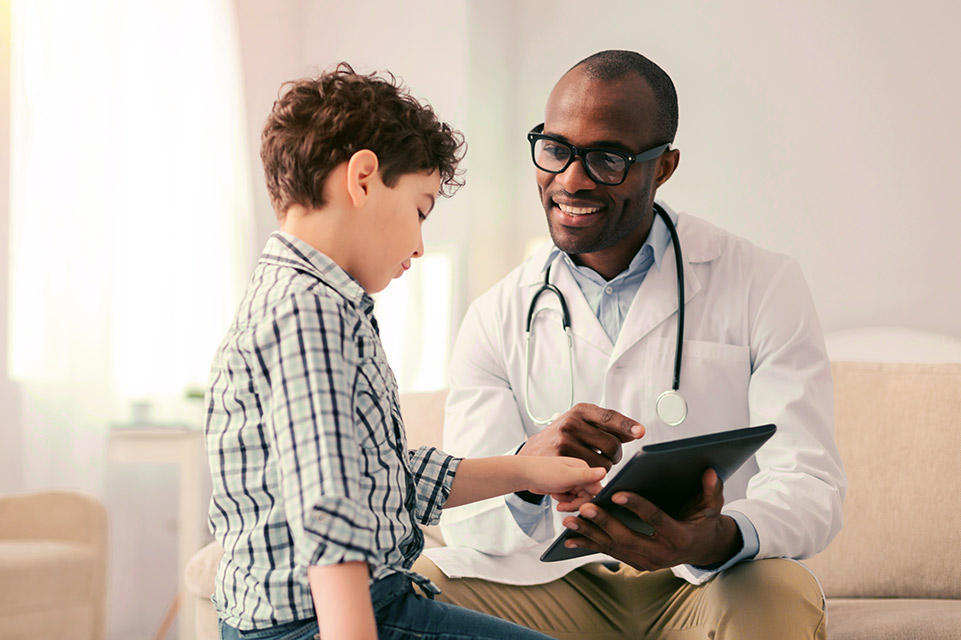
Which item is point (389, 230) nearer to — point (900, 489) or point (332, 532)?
point (332, 532)

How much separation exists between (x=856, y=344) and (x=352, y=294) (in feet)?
5.81

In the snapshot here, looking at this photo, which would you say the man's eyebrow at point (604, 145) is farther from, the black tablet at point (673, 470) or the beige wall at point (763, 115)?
the beige wall at point (763, 115)

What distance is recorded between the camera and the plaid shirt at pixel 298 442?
0.82 m

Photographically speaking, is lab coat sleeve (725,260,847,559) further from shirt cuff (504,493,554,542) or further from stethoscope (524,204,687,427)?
shirt cuff (504,493,554,542)

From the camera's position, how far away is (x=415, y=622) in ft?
3.22

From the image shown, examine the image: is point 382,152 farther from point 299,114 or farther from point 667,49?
point 667,49

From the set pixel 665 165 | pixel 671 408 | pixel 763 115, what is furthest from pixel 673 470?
→ pixel 763 115

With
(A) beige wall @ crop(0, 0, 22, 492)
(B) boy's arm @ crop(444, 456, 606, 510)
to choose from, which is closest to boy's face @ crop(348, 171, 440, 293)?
(B) boy's arm @ crop(444, 456, 606, 510)

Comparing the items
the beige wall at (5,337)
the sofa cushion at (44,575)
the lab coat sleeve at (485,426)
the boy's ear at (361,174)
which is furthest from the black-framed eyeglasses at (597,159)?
the beige wall at (5,337)

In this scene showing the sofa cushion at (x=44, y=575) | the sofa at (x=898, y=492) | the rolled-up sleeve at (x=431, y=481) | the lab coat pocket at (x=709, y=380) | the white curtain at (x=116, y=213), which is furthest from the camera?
the white curtain at (x=116, y=213)

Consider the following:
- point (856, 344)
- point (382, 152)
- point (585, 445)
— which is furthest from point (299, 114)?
point (856, 344)

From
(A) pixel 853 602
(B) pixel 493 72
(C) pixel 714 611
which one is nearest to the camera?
(C) pixel 714 611

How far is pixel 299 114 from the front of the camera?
3.41 feet

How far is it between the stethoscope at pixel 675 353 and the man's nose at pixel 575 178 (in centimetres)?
17
